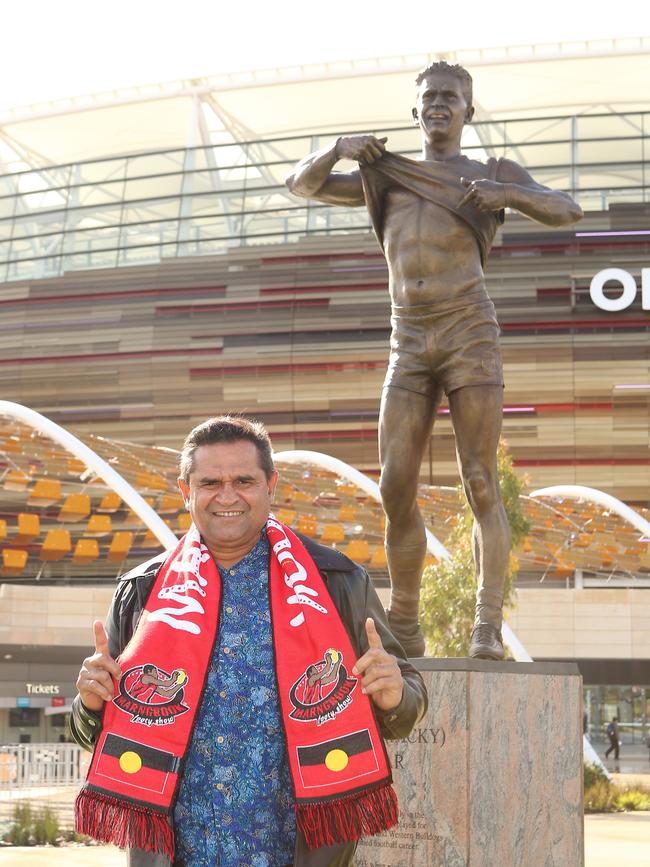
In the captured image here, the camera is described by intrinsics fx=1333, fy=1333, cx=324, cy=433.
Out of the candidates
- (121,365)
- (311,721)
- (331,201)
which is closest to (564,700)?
(331,201)

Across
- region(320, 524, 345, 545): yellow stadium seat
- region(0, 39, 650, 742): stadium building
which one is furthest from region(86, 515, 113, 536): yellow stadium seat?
region(320, 524, 345, 545): yellow stadium seat

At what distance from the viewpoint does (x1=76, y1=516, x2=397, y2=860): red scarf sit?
3197 mm

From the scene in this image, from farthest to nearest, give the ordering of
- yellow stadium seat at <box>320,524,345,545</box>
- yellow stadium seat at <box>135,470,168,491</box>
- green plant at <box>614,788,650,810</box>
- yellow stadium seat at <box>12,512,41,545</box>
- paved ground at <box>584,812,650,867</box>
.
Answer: yellow stadium seat at <box>320,524,345,545</box> < yellow stadium seat at <box>12,512,41,545</box> < yellow stadium seat at <box>135,470,168,491</box> < green plant at <box>614,788,650,810</box> < paved ground at <box>584,812,650,867</box>

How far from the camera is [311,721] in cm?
325

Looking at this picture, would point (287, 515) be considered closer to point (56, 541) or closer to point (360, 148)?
point (56, 541)

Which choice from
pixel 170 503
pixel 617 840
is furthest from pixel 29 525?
pixel 617 840

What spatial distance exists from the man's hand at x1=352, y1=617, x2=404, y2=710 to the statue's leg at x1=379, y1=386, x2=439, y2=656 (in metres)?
3.57

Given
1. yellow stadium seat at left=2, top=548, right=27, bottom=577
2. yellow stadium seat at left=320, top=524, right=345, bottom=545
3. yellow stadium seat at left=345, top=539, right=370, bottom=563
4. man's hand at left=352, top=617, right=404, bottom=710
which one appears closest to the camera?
man's hand at left=352, top=617, right=404, bottom=710

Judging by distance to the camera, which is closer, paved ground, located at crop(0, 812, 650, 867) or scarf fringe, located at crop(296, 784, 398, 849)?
scarf fringe, located at crop(296, 784, 398, 849)

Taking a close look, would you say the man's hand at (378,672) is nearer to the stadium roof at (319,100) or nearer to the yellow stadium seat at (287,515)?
the yellow stadium seat at (287,515)

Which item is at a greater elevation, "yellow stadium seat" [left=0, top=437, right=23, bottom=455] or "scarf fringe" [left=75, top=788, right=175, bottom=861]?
"yellow stadium seat" [left=0, top=437, right=23, bottom=455]

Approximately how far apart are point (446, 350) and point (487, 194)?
2.70 feet

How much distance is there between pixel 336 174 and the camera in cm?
732

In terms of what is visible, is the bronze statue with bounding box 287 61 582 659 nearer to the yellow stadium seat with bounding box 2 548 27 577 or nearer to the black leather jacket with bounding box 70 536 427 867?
the black leather jacket with bounding box 70 536 427 867
